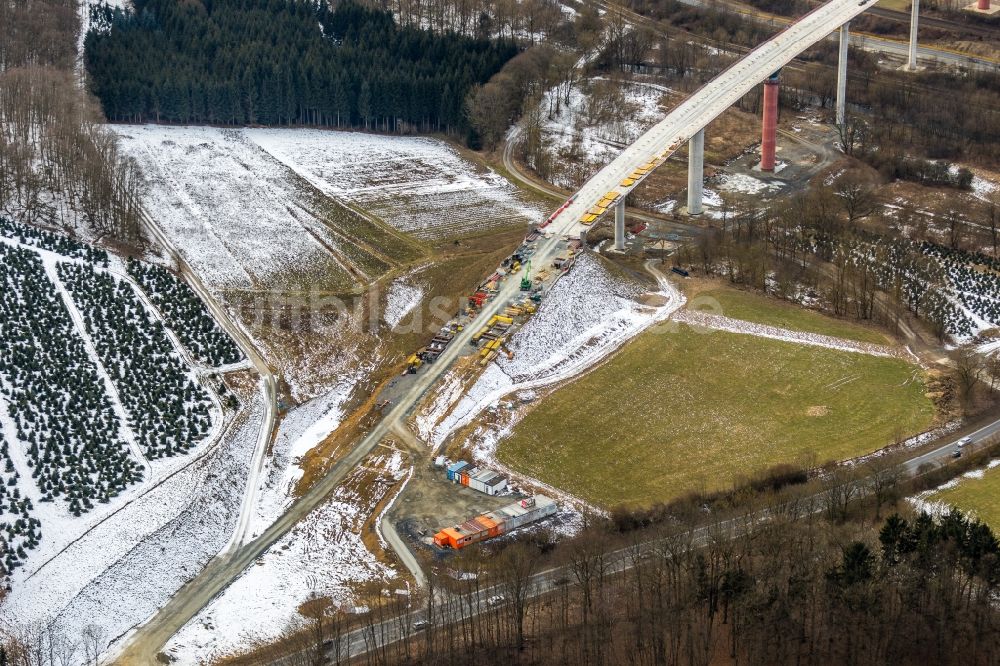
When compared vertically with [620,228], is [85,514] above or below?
below

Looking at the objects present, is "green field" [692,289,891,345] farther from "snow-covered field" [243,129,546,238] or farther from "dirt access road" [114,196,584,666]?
"snow-covered field" [243,129,546,238]

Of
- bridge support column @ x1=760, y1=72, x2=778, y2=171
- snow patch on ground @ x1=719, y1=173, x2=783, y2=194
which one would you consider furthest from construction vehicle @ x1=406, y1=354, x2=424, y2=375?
bridge support column @ x1=760, y1=72, x2=778, y2=171

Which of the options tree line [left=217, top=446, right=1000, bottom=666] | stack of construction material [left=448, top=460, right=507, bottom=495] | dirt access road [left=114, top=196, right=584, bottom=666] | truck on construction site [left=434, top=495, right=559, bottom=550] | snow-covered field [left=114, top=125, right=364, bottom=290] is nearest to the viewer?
tree line [left=217, top=446, right=1000, bottom=666]

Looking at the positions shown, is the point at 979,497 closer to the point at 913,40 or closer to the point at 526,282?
the point at 526,282

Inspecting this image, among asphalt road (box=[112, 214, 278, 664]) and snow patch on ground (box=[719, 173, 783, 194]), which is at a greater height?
snow patch on ground (box=[719, 173, 783, 194])

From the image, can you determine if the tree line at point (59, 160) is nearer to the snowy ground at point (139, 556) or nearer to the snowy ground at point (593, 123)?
the snowy ground at point (139, 556)

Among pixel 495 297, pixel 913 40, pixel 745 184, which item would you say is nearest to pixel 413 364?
pixel 495 297

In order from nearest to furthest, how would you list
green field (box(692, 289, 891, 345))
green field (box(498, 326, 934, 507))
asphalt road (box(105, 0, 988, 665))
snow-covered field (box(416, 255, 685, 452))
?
asphalt road (box(105, 0, 988, 665)) < green field (box(498, 326, 934, 507)) < snow-covered field (box(416, 255, 685, 452)) < green field (box(692, 289, 891, 345))
